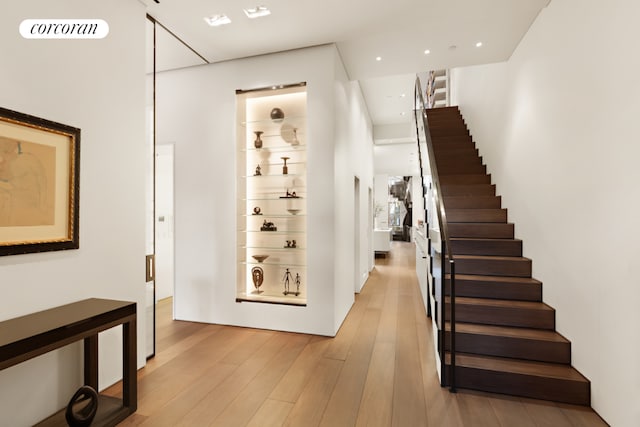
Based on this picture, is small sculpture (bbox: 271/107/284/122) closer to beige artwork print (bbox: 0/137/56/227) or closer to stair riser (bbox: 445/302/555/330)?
beige artwork print (bbox: 0/137/56/227)

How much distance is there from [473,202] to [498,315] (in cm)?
192

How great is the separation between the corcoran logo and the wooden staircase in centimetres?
368

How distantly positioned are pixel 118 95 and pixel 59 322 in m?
1.74

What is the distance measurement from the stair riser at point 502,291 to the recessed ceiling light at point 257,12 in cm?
316

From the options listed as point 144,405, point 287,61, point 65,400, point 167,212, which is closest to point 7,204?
point 65,400

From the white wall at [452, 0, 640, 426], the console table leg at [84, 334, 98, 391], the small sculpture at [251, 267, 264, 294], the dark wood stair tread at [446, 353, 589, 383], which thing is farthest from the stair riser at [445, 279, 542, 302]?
the console table leg at [84, 334, 98, 391]

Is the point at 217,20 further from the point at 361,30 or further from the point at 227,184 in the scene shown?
the point at 227,184

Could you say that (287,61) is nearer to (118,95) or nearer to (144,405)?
(118,95)

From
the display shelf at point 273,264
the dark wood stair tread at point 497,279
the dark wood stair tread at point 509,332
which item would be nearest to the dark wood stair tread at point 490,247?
the dark wood stair tread at point 497,279

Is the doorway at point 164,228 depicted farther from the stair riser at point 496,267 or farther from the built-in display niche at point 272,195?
the stair riser at point 496,267

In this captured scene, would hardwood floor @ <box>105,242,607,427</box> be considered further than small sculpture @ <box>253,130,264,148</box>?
No

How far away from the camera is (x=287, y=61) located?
3.64 meters

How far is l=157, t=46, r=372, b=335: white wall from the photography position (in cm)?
350

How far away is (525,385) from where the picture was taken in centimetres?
229
